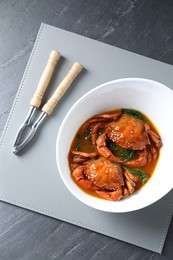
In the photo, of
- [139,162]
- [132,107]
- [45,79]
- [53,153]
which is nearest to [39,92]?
[45,79]

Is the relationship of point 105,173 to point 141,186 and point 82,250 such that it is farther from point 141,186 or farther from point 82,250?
point 82,250

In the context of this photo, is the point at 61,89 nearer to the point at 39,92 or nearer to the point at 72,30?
the point at 39,92

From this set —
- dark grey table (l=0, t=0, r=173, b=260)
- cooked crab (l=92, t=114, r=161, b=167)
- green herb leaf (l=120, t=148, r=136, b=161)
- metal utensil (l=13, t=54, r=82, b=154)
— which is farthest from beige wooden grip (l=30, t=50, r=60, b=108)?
green herb leaf (l=120, t=148, r=136, b=161)

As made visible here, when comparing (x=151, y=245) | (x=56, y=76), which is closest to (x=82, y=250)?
(x=151, y=245)

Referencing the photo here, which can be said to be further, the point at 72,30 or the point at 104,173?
the point at 72,30

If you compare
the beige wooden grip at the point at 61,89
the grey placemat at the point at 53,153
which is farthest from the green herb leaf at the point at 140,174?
the beige wooden grip at the point at 61,89

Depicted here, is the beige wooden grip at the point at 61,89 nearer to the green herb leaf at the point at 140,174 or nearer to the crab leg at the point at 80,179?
the crab leg at the point at 80,179
